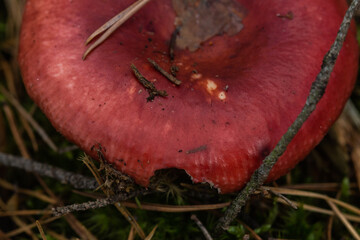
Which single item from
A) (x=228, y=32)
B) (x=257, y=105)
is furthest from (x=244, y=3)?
(x=257, y=105)

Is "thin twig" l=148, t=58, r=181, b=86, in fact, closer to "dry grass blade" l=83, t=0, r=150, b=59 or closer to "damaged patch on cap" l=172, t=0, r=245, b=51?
"dry grass blade" l=83, t=0, r=150, b=59

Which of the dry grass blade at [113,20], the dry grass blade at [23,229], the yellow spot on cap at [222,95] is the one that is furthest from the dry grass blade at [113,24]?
→ the dry grass blade at [23,229]

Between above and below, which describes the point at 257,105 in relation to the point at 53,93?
below

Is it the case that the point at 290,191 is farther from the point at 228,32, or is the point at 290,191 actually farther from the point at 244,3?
the point at 244,3

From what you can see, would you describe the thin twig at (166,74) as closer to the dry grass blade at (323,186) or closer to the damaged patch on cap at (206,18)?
the damaged patch on cap at (206,18)

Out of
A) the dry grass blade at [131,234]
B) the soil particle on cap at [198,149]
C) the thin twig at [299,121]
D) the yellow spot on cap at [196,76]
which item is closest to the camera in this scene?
the thin twig at [299,121]

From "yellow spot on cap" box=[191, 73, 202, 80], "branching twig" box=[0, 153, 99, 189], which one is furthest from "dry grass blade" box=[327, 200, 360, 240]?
"branching twig" box=[0, 153, 99, 189]
